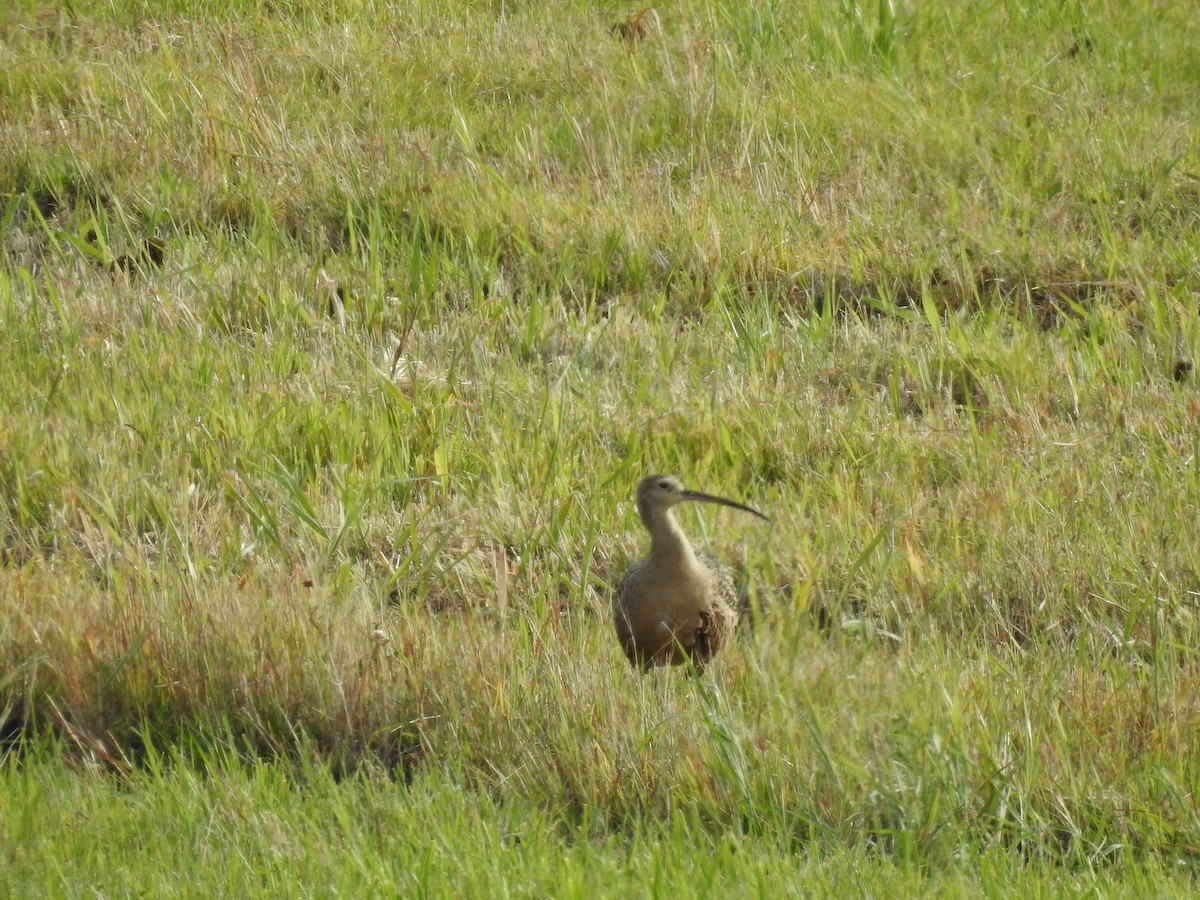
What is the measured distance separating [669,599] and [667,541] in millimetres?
188

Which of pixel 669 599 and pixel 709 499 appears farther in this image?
pixel 709 499

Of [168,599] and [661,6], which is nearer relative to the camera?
[168,599]

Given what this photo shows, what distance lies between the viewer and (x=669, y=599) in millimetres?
3961

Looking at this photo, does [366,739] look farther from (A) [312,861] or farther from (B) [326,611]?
(A) [312,861]

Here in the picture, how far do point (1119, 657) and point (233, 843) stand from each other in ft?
7.23

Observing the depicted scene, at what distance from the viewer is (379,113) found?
7.07 m

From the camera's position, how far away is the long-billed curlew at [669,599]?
3.97m

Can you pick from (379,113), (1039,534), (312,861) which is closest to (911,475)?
(1039,534)

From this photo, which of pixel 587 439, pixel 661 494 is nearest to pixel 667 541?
pixel 661 494

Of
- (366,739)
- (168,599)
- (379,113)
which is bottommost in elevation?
(366,739)

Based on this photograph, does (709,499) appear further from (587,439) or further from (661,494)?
(587,439)

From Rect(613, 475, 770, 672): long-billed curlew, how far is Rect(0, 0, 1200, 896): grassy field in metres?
0.14

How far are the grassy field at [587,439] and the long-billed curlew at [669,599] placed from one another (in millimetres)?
141

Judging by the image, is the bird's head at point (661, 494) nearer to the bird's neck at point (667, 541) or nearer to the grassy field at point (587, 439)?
the bird's neck at point (667, 541)
